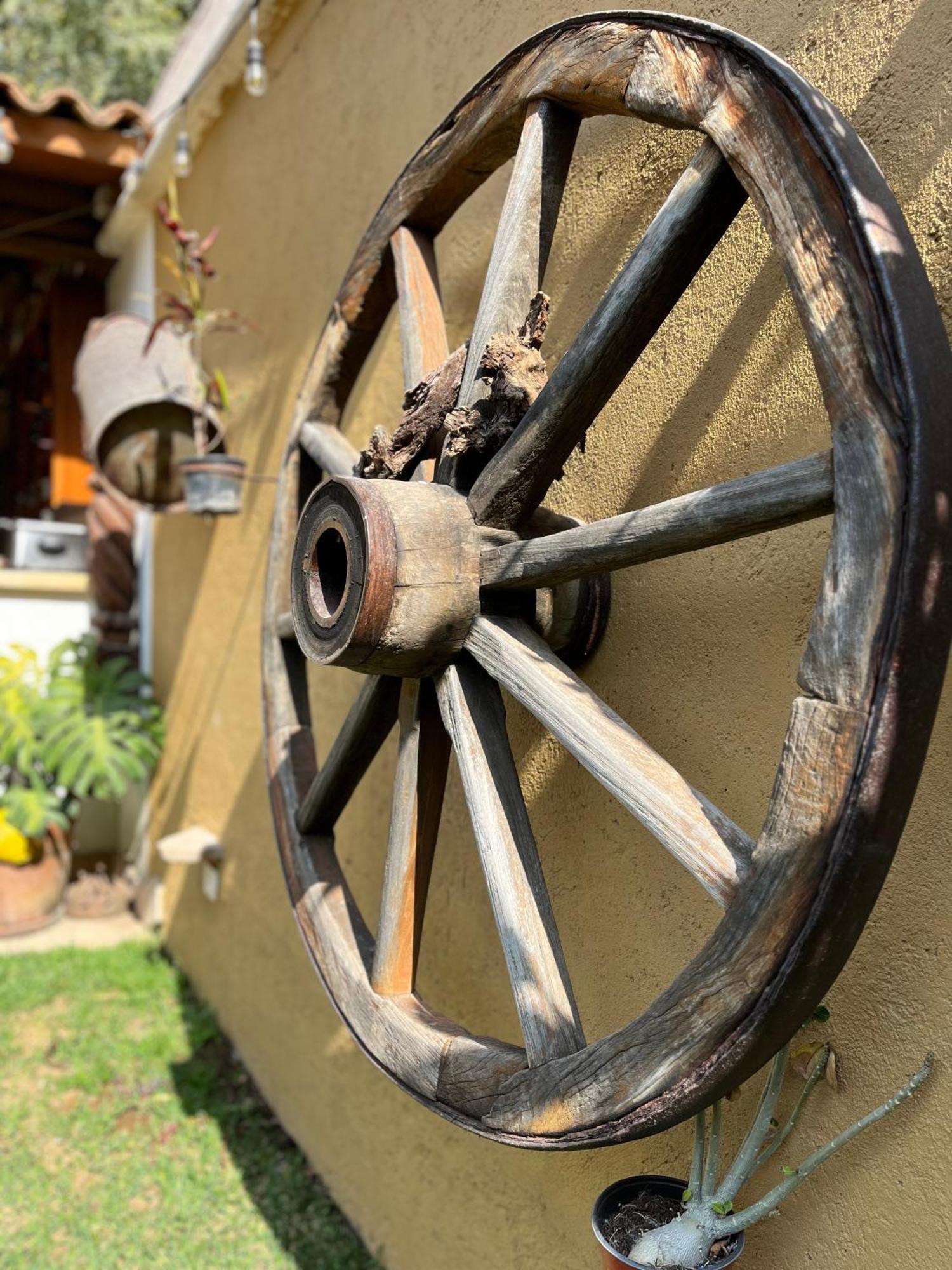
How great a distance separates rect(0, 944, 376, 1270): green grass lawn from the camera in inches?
104

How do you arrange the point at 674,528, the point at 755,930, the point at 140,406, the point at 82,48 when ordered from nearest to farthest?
the point at 755,930
the point at 674,528
the point at 140,406
the point at 82,48

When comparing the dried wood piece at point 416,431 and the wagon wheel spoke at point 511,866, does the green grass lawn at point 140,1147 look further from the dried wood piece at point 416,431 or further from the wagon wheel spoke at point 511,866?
the dried wood piece at point 416,431

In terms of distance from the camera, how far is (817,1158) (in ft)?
4.20

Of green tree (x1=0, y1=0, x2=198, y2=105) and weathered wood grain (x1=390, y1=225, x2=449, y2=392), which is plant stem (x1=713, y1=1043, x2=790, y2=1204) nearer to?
weathered wood grain (x1=390, y1=225, x2=449, y2=392)

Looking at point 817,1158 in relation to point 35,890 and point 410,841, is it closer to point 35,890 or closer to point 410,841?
point 410,841

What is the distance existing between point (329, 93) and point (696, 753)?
8.26ft

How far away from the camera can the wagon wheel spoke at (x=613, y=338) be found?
1.30 m

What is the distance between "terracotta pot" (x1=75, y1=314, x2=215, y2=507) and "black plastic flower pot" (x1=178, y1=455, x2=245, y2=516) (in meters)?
0.37

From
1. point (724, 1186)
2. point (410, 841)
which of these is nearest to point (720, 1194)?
point (724, 1186)

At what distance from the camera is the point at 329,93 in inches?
124

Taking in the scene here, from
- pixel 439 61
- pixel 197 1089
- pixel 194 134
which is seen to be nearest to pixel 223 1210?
pixel 197 1089

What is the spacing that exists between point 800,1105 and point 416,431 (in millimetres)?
1145

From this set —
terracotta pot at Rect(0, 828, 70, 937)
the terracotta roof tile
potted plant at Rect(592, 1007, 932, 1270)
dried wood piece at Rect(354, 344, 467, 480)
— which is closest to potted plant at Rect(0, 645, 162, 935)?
terracotta pot at Rect(0, 828, 70, 937)

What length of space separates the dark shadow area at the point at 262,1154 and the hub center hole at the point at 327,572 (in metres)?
1.82
